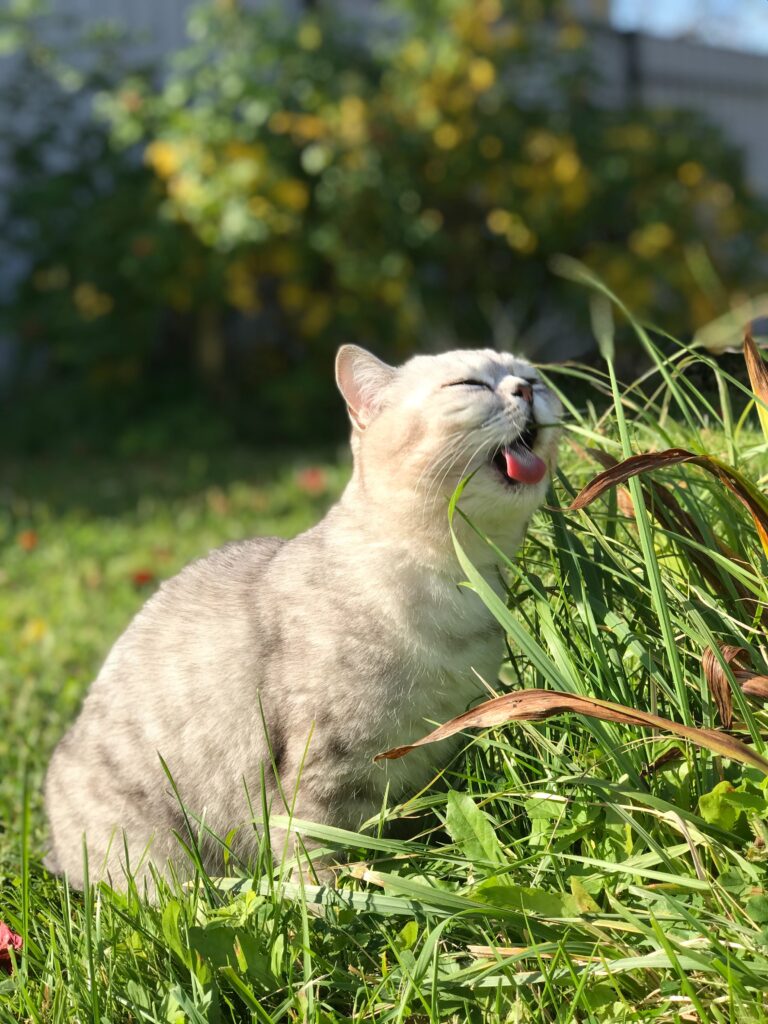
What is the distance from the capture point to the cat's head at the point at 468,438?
5.97 ft

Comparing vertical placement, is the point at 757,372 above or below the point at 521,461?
above

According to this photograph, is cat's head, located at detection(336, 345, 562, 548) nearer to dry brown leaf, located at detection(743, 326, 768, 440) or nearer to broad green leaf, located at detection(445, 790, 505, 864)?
dry brown leaf, located at detection(743, 326, 768, 440)

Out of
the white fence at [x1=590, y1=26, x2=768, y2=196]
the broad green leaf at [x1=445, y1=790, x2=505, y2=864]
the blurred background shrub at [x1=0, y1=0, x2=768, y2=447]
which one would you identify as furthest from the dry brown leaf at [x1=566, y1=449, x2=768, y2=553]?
the white fence at [x1=590, y1=26, x2=768, y2=196]

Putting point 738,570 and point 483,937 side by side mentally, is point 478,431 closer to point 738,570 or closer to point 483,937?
point 738,570

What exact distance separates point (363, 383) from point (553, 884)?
0.95 metres

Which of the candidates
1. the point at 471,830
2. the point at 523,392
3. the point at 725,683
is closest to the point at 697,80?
the point at 523,392

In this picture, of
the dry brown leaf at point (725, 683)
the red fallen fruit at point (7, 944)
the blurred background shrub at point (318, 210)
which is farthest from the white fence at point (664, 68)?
the red fallen fruit at point (7, 944)

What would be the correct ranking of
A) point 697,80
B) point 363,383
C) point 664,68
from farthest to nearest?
point 697,80 < point 664,68 < point 363,383

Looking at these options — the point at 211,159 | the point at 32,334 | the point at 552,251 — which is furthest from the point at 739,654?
the point at 32,334

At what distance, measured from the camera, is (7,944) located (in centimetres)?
171

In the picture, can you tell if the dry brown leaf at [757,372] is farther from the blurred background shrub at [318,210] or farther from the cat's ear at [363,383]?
the blurred background shrub at [318,210]

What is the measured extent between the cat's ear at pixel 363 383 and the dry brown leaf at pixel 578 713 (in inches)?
27.8

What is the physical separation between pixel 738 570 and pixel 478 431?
0.47 meters

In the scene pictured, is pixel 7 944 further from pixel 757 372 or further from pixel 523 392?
pixel 757 372
